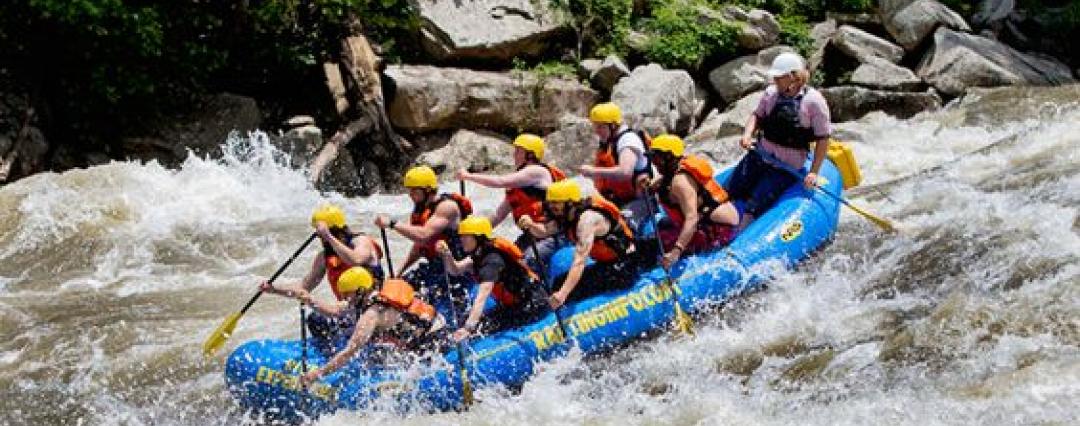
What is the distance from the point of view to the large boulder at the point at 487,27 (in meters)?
13.9

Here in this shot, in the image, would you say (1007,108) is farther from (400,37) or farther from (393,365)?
(393,365)

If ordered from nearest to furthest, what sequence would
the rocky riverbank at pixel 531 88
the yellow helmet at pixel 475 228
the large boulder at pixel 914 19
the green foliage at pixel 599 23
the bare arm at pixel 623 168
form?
the yellow helmet at pixel 475 228 → the bare arm at pixel 623 168 → the rocky riverbank at pixel 531 88 → the large boulder at pixel 914 19 → the green foliage at pixel 599 23

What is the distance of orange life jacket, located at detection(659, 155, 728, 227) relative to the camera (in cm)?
735

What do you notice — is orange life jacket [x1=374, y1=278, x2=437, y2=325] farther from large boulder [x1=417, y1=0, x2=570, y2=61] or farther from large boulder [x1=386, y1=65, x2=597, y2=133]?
large boulder [x1=417, y1=0, x2=570, y2=61]

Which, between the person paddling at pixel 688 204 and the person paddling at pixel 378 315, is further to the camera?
the person paddling at pixel 688 204

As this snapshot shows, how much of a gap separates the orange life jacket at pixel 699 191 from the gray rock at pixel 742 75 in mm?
6773

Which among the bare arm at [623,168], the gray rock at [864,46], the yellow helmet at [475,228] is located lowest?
the gray rock at [864,46]

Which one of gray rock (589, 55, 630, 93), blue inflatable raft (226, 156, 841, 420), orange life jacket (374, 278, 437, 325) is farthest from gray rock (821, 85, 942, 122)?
orange life jacket (374, 278, 437, 325)

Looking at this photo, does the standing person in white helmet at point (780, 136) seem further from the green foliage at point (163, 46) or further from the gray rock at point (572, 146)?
the green foliage at point (163, 46)

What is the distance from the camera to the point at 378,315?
6352mm

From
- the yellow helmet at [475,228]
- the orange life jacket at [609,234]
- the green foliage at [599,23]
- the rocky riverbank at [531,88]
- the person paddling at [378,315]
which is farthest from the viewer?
the green foliage at [599,23]

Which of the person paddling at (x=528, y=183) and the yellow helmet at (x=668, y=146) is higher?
the yellow helmet at (x=668, y=146)

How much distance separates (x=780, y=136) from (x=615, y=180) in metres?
1.20

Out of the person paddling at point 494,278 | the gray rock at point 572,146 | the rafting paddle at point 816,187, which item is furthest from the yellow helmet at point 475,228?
the gray rock at point 572,146
